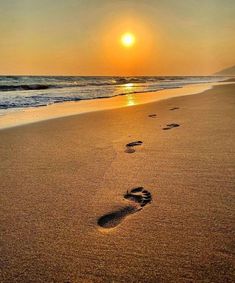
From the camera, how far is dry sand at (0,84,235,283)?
5.21 ft

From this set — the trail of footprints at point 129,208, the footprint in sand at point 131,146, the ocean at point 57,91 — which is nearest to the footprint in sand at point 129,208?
the trail of footprints at point 129,208

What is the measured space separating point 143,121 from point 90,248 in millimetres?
4358

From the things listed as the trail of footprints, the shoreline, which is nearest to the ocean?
the shoreline

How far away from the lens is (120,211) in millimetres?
2186

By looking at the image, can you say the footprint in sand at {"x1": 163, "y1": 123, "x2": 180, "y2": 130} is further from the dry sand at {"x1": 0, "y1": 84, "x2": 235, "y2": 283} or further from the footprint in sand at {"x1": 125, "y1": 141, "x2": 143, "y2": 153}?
the footprint in sand at {"x1": 125, "y1": 141, "x2": 143, "y2": 153}

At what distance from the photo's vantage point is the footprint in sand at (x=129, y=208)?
2.05m

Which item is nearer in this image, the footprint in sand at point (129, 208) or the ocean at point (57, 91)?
the footprint in sand at point (129, 208)

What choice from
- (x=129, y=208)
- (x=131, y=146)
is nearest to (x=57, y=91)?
(x=131, y=146)

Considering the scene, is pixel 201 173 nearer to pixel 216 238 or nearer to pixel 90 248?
pixel 216 238

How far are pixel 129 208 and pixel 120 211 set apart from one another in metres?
0.07

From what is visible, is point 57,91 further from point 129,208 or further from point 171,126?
point 129,208

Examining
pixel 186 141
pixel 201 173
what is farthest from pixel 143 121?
pixel 201 173

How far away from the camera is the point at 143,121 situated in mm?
5973

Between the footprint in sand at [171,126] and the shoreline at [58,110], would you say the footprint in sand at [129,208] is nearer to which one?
the footprint in sand at [171,126]
